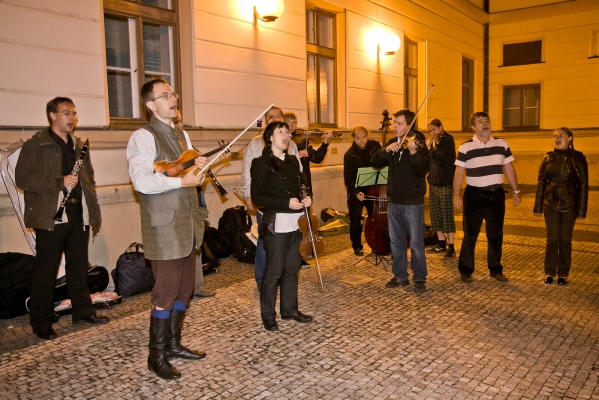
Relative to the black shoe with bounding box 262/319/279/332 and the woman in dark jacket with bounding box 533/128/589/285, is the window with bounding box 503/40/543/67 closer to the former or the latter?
the woman in dark jacket with bounding box 533/128/589/285

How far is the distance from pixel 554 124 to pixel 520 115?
111 cm

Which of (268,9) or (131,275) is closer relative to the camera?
(131,275)

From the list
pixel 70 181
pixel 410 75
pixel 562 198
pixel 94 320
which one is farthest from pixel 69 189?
pixel 410 75

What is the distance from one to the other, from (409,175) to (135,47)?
3.82 metres

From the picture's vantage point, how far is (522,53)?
1619cm

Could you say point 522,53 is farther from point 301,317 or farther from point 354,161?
point 301,317

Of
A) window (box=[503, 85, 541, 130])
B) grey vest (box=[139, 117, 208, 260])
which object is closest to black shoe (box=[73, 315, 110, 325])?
grey vest (box=[139, 117, 208, 260])

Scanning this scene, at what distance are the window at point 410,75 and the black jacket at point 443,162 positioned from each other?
553 cm

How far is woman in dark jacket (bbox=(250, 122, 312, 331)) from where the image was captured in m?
4.52

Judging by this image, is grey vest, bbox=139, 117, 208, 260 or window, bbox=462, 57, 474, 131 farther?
window, bbox=462, 57, 474, 131

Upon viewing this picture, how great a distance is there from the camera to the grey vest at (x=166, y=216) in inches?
139

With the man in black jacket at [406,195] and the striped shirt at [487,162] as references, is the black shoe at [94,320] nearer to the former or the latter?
the man in black jacket at [406,195]

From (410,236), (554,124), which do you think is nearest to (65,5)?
(410,236)

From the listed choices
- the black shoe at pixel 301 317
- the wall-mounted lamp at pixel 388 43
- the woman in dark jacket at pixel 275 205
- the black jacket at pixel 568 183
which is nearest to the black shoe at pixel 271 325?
the woman in dark jacket at pixel 275 205
